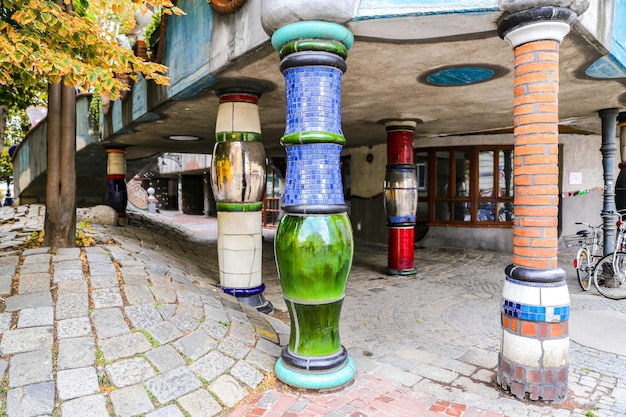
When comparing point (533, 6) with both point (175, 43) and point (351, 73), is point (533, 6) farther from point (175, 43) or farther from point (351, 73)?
point (175, 43)

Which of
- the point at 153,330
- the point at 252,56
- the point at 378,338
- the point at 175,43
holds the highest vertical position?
the point at 175,43

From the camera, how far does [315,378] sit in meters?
2.96

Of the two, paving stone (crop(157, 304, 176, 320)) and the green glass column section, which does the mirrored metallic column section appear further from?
paving stone (crop(157, 304, 176, 320))

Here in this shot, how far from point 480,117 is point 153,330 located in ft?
18.7

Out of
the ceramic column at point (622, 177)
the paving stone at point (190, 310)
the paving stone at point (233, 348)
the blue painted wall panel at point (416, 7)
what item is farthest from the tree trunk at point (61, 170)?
the ceramic column at point (622, 177)

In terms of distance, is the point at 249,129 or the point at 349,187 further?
the point at 349,187

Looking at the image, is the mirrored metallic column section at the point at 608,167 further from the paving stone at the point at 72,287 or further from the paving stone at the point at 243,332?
the paving stone at the point at 72,287

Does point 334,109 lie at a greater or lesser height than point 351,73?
lesser

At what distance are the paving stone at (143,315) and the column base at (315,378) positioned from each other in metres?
1.08

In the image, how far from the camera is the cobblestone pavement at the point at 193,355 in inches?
104

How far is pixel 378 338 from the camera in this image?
412 centimetres

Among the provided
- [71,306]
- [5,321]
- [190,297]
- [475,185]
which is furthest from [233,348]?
[475,185]

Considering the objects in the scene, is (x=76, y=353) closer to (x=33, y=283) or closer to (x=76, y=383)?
(x=76, y=383)

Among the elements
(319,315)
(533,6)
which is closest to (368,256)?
(319,315)
